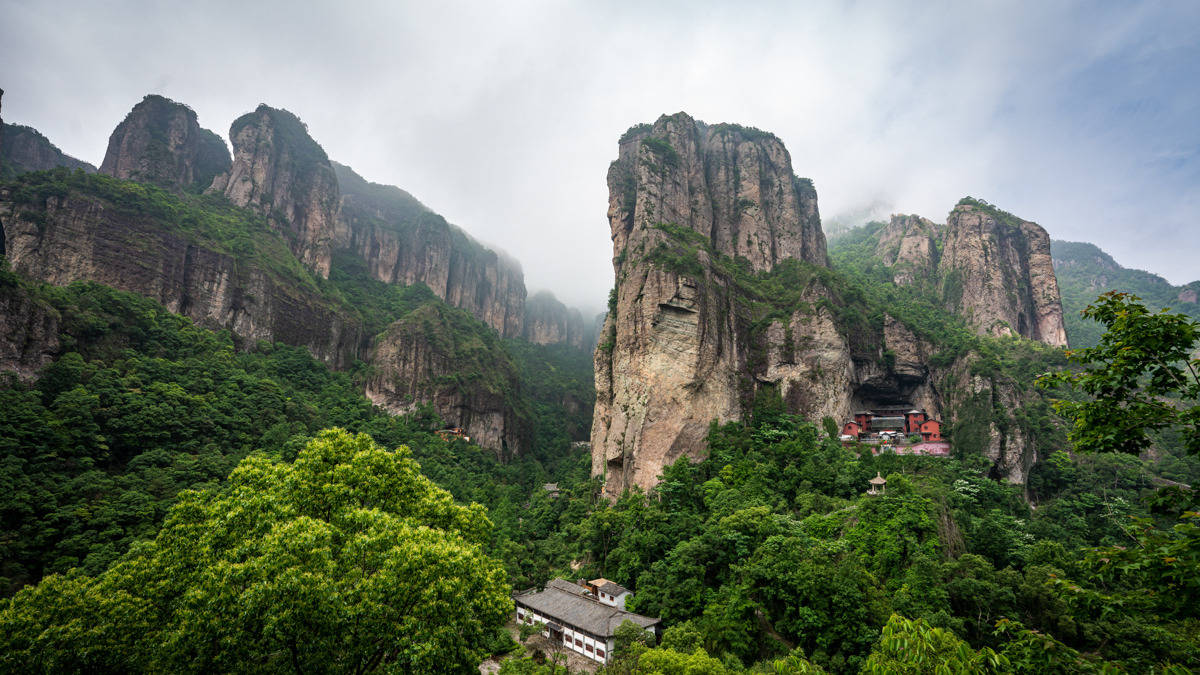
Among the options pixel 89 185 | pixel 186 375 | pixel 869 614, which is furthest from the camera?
pixel 89 185

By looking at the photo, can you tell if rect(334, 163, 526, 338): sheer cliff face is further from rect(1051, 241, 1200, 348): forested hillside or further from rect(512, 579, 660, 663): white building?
rect(1051, 241, 1200, 348): forested hillside

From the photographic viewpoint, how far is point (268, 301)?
64875 millimetres

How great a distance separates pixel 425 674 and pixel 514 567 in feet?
89.1

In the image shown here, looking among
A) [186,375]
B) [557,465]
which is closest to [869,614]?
[186,375]

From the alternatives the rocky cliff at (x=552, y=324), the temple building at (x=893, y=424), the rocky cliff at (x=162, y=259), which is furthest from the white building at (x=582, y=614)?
the rocky cliff at (x=552, y=324)

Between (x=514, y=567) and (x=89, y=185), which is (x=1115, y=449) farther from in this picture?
(x=89, y=185)

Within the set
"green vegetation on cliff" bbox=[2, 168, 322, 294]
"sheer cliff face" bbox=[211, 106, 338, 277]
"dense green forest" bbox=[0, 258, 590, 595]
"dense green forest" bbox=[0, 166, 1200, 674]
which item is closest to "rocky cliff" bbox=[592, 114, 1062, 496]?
"dense green forest" bbox=[0, 166, 1200, 674]

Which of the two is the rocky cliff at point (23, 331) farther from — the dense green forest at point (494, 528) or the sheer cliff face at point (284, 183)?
the sheer cliff face at point (284, 183)

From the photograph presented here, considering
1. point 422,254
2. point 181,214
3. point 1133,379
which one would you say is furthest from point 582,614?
point 422,254

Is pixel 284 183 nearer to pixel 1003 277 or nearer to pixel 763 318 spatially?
pixel 763 318

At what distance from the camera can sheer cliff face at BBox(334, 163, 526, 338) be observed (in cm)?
10975

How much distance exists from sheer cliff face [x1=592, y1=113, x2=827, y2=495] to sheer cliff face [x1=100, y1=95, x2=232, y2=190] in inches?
2723

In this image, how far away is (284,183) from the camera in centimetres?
8969

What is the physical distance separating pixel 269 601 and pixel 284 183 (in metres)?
99.5
